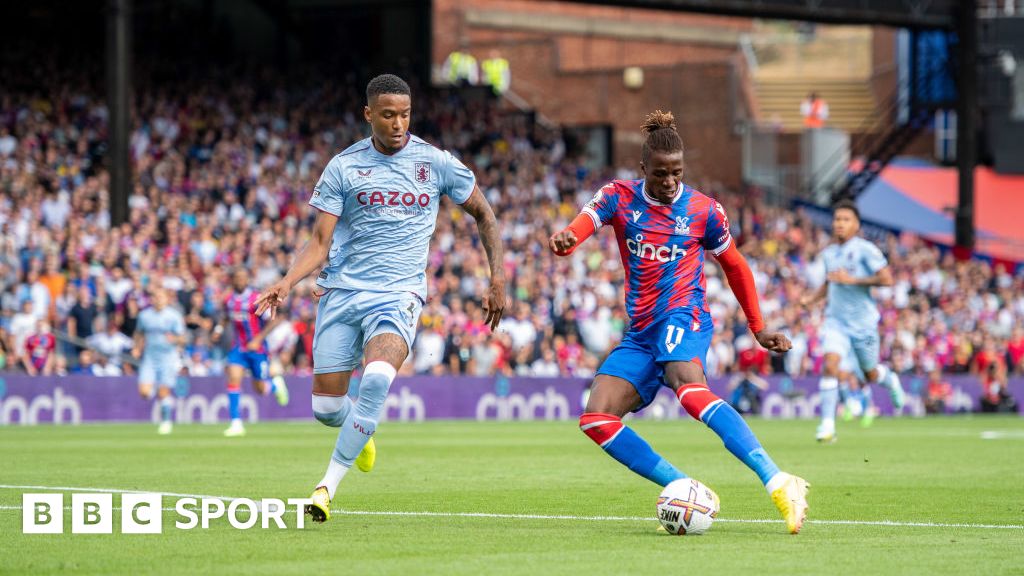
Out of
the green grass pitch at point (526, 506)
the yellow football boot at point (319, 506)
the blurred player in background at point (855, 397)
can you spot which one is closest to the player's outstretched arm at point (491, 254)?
the green grass pitch at point (526, 506)

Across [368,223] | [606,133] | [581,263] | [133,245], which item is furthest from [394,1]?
[368,223]

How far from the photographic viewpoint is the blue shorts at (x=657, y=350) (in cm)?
948

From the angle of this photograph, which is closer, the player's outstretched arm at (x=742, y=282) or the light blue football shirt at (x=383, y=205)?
the player's outstretched arm at (x=742, y=282)

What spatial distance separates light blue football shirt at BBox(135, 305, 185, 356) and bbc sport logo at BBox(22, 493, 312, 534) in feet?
41.1

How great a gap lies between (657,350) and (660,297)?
0.31m

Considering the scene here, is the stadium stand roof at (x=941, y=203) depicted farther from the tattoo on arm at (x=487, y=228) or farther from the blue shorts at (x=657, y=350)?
the blue shorts at (x=657, y=350)

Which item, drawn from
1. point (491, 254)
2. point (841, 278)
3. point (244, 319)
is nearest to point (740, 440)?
point (491, 254)

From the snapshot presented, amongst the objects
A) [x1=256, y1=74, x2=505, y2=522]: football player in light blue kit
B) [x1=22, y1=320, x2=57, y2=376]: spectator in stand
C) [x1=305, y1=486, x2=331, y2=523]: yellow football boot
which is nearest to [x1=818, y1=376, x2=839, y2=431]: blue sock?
[x1=256, y1=74, x2=505, y2=522]: football player in light blue kit

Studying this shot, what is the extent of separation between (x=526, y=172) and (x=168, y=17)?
987cm

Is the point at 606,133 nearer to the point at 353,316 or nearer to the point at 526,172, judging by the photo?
the point at 526,172

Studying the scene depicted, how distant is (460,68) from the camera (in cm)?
5022

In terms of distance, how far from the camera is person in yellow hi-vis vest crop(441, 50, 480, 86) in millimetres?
49969

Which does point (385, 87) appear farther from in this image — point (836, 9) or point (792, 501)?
point (836, 9)

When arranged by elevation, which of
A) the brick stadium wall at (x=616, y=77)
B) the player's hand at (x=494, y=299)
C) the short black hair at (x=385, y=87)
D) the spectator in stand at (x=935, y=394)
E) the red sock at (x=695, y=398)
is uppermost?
the brick stadium wall at (x=616, y=77)
